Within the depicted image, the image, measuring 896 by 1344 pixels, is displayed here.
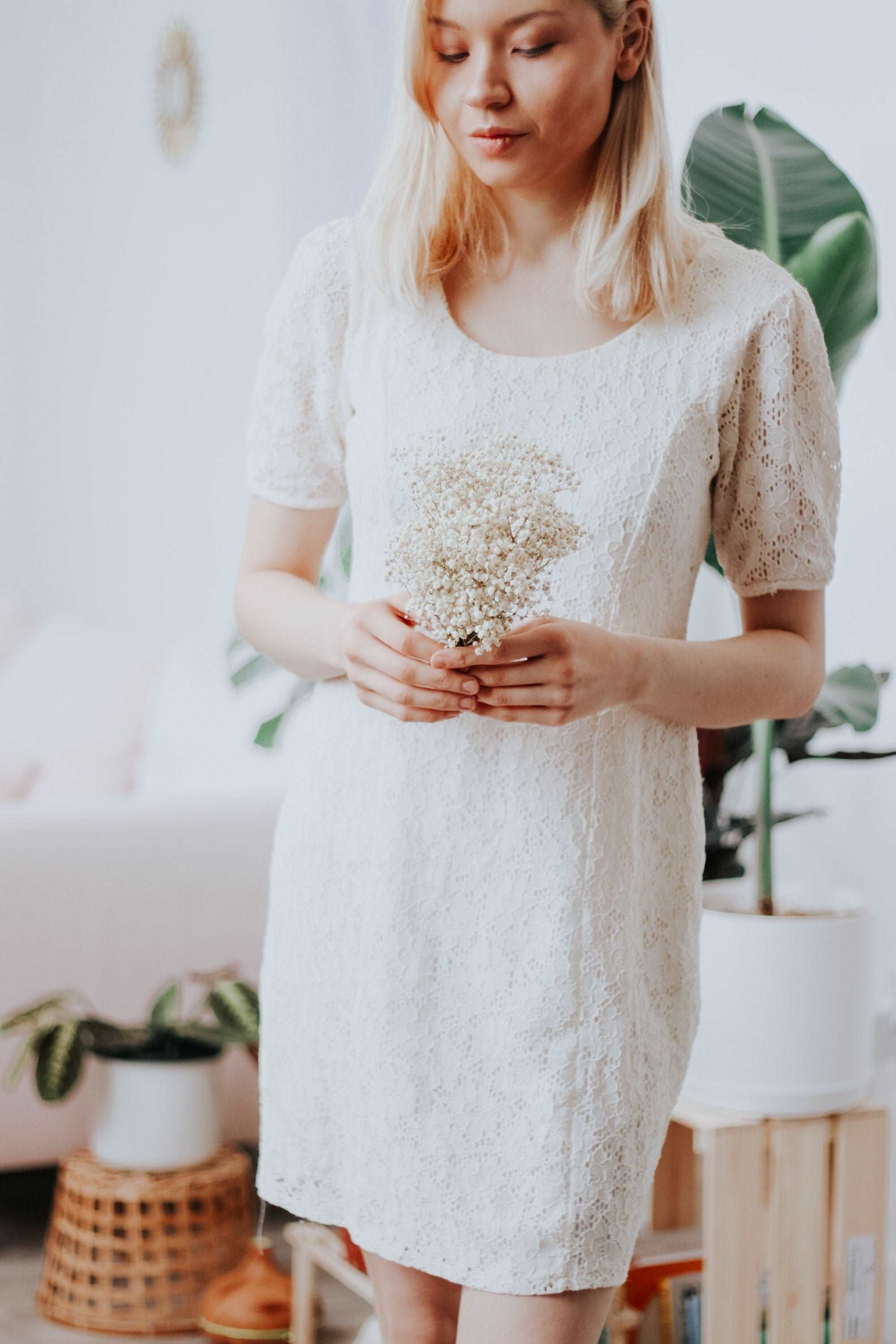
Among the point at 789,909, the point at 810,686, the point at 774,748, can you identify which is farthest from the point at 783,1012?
the point at 810,686

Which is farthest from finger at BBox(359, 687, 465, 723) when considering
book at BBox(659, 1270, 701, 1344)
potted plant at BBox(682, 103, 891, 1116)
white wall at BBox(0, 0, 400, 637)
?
white wall at BBox(0, 0, 400, 637)

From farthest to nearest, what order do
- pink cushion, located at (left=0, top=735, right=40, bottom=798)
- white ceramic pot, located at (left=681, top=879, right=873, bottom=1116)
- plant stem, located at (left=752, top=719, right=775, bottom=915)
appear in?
pink cushion, located at (left=0, top=735, right=40, bottom=798) → plant stem, located at (left=752, top=719, right=775, bottom=915) → white ceramic pot, located at (left=681, top=879, right=873, bottom=1116)

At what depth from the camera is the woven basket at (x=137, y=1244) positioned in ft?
7.39

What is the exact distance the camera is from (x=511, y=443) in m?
0.98

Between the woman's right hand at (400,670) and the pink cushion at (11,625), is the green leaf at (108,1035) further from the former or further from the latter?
the pink cushion at (11,625)

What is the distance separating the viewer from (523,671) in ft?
3.16

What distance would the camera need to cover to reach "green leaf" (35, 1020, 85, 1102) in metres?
2.20

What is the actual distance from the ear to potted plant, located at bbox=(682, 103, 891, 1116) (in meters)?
0.69

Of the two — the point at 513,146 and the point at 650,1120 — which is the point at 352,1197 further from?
the point at 513,146

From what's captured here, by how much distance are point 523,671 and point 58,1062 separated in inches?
59.1

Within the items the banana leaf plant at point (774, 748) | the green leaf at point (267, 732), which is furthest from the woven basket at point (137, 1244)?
the banana leaf plant at point (774, 748)

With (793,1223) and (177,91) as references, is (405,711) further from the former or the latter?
(177,91)

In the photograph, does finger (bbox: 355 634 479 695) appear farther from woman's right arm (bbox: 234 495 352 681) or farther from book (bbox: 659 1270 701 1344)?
book (bbox: 659 1270 701 1344)

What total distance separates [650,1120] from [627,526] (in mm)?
431
